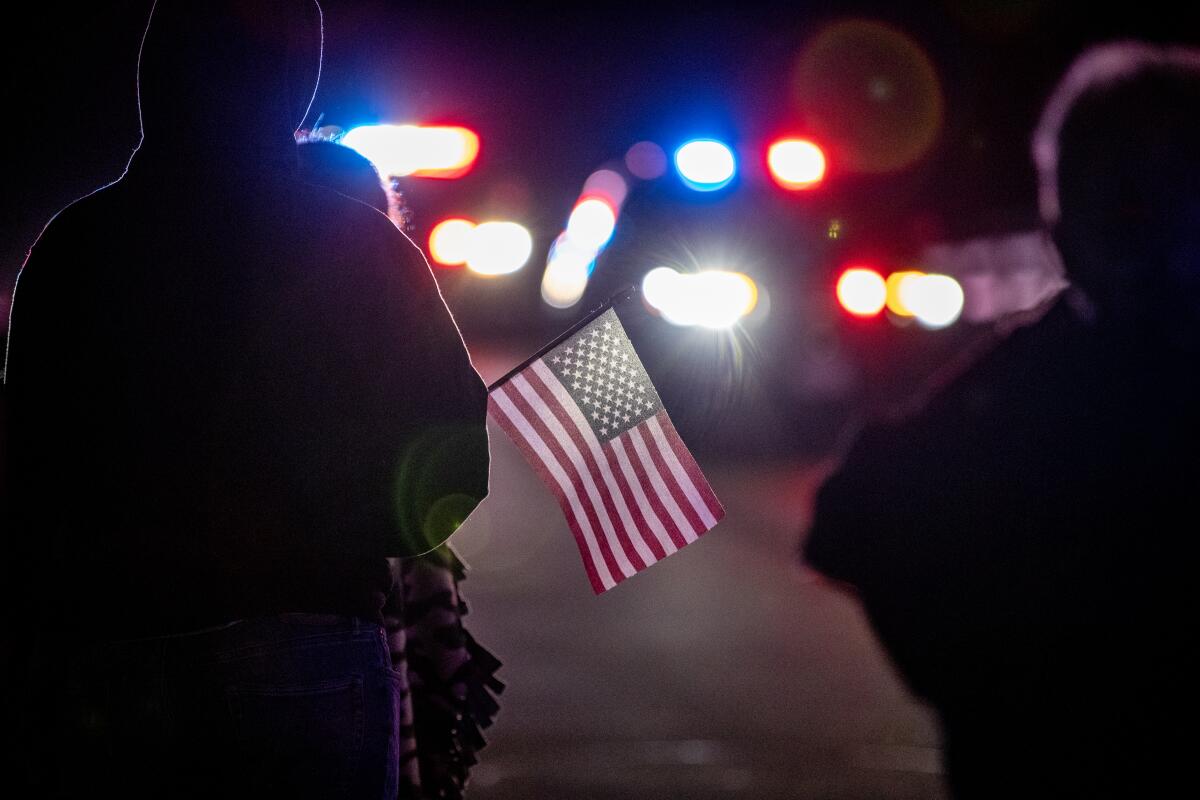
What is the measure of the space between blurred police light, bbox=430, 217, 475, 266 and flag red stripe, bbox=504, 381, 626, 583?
9.34 m

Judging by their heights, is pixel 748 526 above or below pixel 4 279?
below

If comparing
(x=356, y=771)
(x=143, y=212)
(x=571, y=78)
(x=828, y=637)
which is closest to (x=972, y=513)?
(x=356, y=771)

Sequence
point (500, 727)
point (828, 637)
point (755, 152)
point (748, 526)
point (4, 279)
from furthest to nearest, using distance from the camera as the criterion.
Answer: point (748, 526) → point (755, 152) → point (828, 637) → point (500, 727) → point (4, 279)

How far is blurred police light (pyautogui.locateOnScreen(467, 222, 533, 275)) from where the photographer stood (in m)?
12.8

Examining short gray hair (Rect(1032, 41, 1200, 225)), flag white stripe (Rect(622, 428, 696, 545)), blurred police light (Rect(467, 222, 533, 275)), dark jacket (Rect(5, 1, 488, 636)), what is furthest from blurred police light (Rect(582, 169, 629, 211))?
→ dark jacket (Rect(5, 1, 488, 636))

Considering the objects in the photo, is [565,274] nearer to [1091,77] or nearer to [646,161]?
[646,161]

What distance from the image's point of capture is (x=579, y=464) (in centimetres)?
326

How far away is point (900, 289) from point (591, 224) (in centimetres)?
463

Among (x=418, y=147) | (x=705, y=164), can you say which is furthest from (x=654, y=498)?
(x=705, y=164)

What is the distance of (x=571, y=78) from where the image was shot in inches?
344

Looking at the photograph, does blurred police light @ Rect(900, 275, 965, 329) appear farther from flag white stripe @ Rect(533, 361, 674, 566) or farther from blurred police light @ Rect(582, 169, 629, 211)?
flag white stripe @ Rect(533, 361, 674, 566)

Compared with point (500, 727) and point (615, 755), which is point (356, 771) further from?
point (500, 727)

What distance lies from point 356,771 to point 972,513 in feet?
4.11

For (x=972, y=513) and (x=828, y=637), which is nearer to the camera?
(x=972, y=513)
